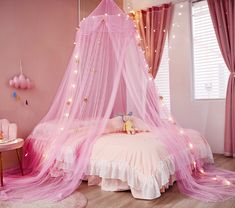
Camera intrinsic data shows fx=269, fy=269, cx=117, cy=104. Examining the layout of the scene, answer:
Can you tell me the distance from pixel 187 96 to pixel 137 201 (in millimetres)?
2982

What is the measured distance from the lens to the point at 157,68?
18.6 ft

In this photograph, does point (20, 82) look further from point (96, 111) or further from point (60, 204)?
point (60, 204)

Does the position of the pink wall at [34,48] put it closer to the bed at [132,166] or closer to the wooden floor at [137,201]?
the bed at [132,166]

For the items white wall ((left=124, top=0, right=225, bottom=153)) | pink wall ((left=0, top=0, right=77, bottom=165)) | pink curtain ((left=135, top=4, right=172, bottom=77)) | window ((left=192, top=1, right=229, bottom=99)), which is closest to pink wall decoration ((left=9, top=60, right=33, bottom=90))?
pink wall ((left=0, top=0, right=77, bottom=165))

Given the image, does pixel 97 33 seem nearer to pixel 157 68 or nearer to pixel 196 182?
pixel 157 68

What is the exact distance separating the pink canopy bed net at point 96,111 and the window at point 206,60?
1672mm

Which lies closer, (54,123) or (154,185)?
(154,185)

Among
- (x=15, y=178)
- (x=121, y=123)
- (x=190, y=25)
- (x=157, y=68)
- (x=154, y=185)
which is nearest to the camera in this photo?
(x=154, y=185)

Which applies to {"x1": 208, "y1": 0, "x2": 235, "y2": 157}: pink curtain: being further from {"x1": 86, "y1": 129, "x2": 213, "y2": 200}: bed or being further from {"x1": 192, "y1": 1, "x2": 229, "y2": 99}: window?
{"x1": 86, "y1": 129, "x2": 213, "y2": 200}: bed

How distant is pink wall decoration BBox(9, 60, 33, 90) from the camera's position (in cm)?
422

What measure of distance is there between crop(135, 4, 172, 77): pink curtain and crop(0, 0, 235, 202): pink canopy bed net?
5.77 ft

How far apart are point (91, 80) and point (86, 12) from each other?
2.12 metres

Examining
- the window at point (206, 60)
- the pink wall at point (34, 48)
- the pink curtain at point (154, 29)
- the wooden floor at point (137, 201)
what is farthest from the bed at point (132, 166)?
the pink curtain at point (154, 29)

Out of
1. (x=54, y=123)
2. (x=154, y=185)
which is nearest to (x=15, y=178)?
(x=54, y=123)
